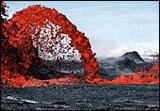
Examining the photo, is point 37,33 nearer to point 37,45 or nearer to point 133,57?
point 37,45

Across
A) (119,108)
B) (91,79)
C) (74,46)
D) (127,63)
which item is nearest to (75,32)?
(74,46)

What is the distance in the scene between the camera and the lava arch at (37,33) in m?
17.8

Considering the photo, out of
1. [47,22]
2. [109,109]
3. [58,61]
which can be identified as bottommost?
[109,109]

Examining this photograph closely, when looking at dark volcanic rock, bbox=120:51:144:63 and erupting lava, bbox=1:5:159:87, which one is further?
dark volcanic rock, bbox=120:51:144:63

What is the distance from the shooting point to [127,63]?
2311 cm

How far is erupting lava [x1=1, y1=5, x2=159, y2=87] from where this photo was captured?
17594 millimetres

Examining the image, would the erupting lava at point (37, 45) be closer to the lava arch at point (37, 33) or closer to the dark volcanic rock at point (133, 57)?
the lava arch at point (37, 33)

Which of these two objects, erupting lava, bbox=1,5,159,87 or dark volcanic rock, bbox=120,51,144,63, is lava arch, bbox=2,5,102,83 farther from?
dark volcanic rock, bbox=120,51,144,63

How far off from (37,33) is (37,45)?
63 centimetres

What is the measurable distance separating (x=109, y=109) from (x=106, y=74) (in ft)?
41.1

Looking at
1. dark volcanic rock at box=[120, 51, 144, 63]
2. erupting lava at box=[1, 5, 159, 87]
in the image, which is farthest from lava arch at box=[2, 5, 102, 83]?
dark volcanic rock at box=[120, 51, 144, 63]

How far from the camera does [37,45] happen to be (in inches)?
731

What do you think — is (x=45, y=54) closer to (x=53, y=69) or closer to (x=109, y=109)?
(x=53, y=69)

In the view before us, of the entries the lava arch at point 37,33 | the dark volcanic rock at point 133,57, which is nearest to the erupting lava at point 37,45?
the lava arch at point 37,33
